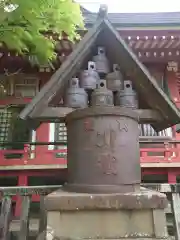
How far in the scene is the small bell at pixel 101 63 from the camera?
3.21 metres

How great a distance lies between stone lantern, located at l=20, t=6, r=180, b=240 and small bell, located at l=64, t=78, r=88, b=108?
0.08m

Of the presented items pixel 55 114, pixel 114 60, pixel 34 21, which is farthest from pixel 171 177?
pixel 34 21

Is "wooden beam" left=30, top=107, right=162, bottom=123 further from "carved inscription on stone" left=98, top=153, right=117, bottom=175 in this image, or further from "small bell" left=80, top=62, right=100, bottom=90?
"carved inscription on stone" left=98, top=153, right=117, bottom=175

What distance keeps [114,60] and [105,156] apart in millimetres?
1223

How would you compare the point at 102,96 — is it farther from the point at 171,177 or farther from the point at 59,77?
the point at 171,177

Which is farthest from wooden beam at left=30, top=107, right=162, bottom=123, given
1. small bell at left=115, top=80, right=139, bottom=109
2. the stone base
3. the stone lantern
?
the stone base

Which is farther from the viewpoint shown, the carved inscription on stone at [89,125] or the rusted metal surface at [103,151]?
the carved inscription on stone at [89,125]

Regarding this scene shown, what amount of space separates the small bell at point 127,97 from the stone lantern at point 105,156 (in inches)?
3.2

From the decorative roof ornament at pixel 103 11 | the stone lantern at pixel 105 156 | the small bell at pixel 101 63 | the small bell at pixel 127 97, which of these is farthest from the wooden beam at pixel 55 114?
the decorative roof ornament at pixel 103 11

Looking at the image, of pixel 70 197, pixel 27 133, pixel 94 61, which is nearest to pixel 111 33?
pixel 94 61

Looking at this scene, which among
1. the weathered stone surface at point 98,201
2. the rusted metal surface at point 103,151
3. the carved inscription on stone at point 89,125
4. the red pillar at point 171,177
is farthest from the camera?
the red pillar at point 171,177

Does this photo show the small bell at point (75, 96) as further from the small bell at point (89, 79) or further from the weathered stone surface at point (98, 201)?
the weathered stone surface at point (98, 201)

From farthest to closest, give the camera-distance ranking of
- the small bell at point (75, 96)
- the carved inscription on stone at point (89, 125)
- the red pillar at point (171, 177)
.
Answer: the red pillar at point (171, 177), the small bell at point (75, 96), the carved inscription on stone at point (89, 125)

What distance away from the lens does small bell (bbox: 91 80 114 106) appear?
303 cm
